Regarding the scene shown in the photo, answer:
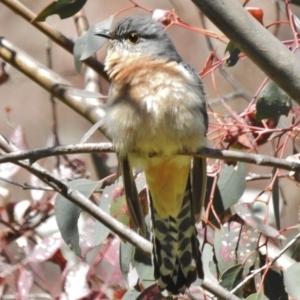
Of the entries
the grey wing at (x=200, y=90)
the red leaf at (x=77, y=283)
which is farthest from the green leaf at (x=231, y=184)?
the red leaf at (x=77, y=283)

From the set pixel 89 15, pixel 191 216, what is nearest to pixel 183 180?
pixel 191 216

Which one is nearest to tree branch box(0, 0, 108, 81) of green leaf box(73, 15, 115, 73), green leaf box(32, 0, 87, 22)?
green leaf box(73, 15, 115, 73)

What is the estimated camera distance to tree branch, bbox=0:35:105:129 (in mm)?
4078

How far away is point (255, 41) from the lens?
7.92ft

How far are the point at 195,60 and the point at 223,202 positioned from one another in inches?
130

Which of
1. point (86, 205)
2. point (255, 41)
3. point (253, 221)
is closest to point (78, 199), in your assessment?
point (86, 205)

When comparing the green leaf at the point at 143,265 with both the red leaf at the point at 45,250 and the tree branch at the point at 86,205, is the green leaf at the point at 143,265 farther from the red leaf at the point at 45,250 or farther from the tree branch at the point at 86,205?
the red leaf at the point at 45,250

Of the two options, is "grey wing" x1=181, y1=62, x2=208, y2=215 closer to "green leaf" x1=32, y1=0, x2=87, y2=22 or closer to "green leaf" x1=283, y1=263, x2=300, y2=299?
"green leaf" x1=283, y1=263, x2=300, y2=299

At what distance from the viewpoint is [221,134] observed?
3.23 metres

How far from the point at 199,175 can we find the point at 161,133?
0.30 metres

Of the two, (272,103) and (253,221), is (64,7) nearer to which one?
(272,103)

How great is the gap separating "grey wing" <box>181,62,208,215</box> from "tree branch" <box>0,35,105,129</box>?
2.94 ft

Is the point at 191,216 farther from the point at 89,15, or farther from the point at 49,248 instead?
the point at 89,15

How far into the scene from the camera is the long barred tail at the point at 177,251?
10.6ft
